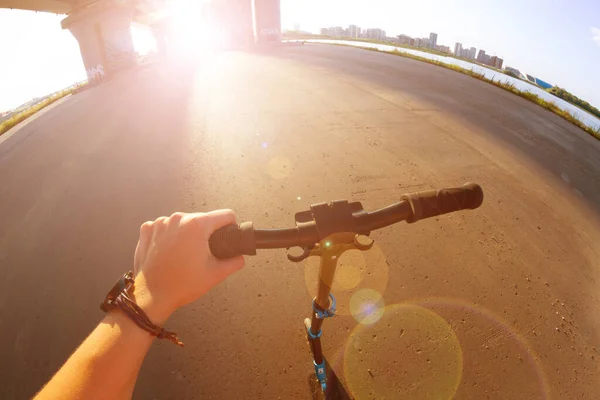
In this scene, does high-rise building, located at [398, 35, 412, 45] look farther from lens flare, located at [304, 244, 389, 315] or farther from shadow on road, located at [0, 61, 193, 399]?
lens flare, located at [304, 244, 389, 315]

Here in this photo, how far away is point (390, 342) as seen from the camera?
107 inches

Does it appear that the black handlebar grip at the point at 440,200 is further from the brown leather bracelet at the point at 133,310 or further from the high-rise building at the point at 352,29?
the high-rise building at the point at 352,29

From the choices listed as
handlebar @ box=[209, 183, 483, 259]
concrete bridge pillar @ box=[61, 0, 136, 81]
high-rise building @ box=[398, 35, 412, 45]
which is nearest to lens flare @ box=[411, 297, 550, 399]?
handlebar @ box=[209, 183, 483, 259]

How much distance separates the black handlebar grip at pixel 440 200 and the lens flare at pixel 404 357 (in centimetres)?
189

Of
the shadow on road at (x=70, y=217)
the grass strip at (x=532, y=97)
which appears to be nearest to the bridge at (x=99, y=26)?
the shadow on road at (x=70, y=217)

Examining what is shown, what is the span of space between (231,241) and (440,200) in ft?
3.28

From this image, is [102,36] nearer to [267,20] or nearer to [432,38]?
[267,20]

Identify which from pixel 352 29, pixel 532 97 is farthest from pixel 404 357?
pixel 352 29

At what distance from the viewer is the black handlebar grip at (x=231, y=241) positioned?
1.09 metres

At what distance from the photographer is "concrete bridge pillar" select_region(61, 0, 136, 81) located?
711 inches

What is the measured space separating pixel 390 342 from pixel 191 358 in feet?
6.31

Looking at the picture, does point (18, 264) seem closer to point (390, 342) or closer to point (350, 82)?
point (390, 342)

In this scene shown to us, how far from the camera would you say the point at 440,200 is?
133 centimetres

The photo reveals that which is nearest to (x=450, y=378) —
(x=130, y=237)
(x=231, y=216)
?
(x=231, y=216)
